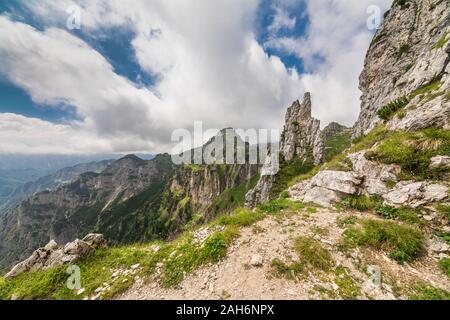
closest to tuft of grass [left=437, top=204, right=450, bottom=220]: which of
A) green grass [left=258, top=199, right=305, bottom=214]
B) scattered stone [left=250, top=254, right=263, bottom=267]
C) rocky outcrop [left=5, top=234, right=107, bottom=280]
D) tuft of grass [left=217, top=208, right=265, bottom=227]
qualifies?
green grass [left=258, top=199, right=305, bottom=214]

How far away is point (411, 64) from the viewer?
3869 centimetres

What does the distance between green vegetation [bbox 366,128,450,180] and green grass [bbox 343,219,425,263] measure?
4.37m

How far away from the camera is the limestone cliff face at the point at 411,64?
15.4m

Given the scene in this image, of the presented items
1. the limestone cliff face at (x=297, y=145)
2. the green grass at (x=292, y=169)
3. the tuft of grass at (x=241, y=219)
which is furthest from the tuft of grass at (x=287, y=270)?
the green grass at (x=292, y=169)

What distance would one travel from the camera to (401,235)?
7.78 m

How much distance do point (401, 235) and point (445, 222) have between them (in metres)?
2.41

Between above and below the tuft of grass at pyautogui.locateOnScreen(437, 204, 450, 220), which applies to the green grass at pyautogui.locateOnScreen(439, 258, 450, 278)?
below

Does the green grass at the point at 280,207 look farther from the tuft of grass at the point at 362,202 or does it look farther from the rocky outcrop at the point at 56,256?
the rocky outcrop at the point at 56,256

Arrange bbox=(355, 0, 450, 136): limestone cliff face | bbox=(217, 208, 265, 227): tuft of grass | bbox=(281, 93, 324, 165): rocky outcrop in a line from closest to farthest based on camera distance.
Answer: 1. bbox=(217, 208, 265, 227): tuft of grass
2. bbox=(355, 0, 450, 136): limestone cliff face
3. bbox=(281, 93, 324, 165): rocky outcrop

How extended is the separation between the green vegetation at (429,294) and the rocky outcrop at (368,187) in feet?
15.8

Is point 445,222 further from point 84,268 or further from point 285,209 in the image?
point 84,268

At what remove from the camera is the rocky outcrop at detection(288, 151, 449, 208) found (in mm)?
9601

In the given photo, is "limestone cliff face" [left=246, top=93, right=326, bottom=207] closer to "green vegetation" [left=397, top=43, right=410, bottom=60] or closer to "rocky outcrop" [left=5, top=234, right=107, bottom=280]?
"green vegetation" [left=397, top=43, right=410, bottom=60]
